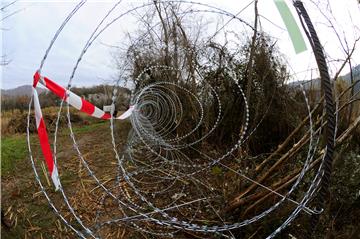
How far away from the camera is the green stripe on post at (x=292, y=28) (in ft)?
5.63

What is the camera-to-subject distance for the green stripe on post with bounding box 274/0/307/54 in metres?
1.71

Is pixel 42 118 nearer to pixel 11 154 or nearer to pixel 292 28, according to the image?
pixel 292 28

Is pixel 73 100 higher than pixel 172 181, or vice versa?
pixel 73 100

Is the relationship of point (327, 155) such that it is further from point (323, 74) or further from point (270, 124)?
point (270, 124)

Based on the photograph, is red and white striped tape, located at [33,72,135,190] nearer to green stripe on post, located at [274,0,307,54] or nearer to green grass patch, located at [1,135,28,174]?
green stripe on post, located at [274,0,307,54]

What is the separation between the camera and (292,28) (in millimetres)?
1731

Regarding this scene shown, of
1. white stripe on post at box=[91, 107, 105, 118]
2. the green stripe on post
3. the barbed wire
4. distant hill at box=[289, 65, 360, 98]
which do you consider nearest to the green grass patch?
the barbed wire

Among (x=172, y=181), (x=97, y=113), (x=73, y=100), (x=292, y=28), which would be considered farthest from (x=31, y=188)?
(x=292, y=28)

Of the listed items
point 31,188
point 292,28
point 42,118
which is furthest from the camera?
point 31,188

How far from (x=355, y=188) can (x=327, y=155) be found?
2407 millimetres

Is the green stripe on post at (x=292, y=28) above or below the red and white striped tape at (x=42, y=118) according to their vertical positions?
above

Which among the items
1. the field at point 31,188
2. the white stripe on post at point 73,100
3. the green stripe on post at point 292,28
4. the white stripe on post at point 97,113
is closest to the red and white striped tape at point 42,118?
the white stripe on post at point 73,100

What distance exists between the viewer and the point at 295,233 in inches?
137

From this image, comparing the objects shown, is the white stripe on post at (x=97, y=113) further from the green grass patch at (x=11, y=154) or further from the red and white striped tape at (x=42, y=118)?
the green grass patch at (x=11, y=154)
